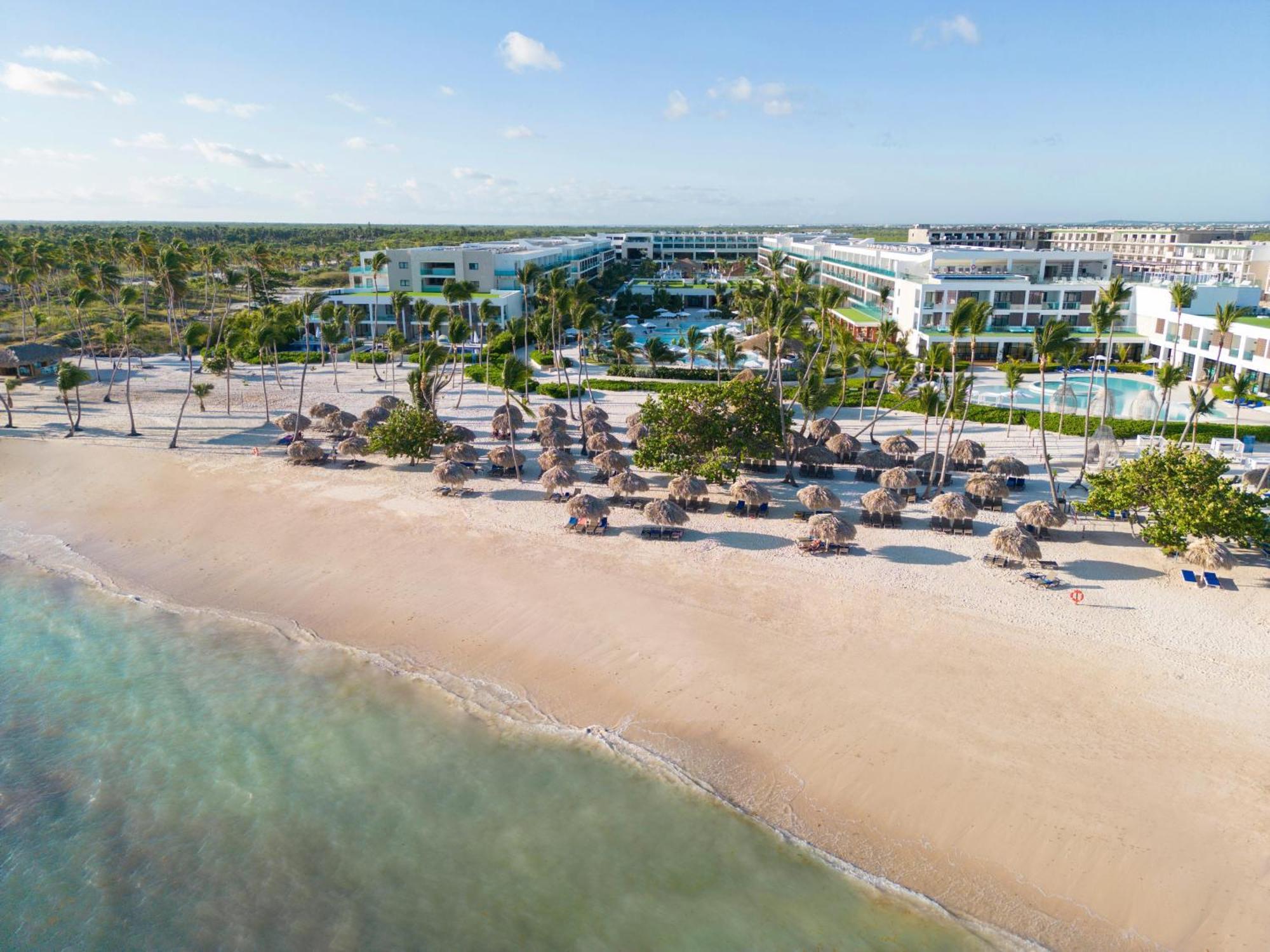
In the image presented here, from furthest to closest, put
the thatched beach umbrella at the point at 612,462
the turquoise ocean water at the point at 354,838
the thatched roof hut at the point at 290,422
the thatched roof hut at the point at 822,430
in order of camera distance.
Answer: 1. the thatched roof hut at the point at 290,422
2. the thatched roof hut at the point at 822,430
3. the thatched beach umbrella at the point at 612,462
4. the turquoise ocean water at the point at 354,838

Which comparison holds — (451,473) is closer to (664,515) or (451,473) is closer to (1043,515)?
(664,515)

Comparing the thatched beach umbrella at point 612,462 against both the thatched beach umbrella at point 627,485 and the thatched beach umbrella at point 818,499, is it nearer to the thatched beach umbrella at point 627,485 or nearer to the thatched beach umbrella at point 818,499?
the thatched beach umbrella at point 627,485

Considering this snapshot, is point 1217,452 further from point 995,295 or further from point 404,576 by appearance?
point 404,576

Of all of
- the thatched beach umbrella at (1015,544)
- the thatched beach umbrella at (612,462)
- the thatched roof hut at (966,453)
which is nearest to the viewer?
the thatched beach umbrella at (1015,544)

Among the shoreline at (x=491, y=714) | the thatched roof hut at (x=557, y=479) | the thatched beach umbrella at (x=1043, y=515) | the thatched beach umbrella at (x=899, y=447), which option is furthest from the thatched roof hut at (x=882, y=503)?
the shoreline at (x=491, y=714)

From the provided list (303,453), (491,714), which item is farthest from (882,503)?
(303,453)
